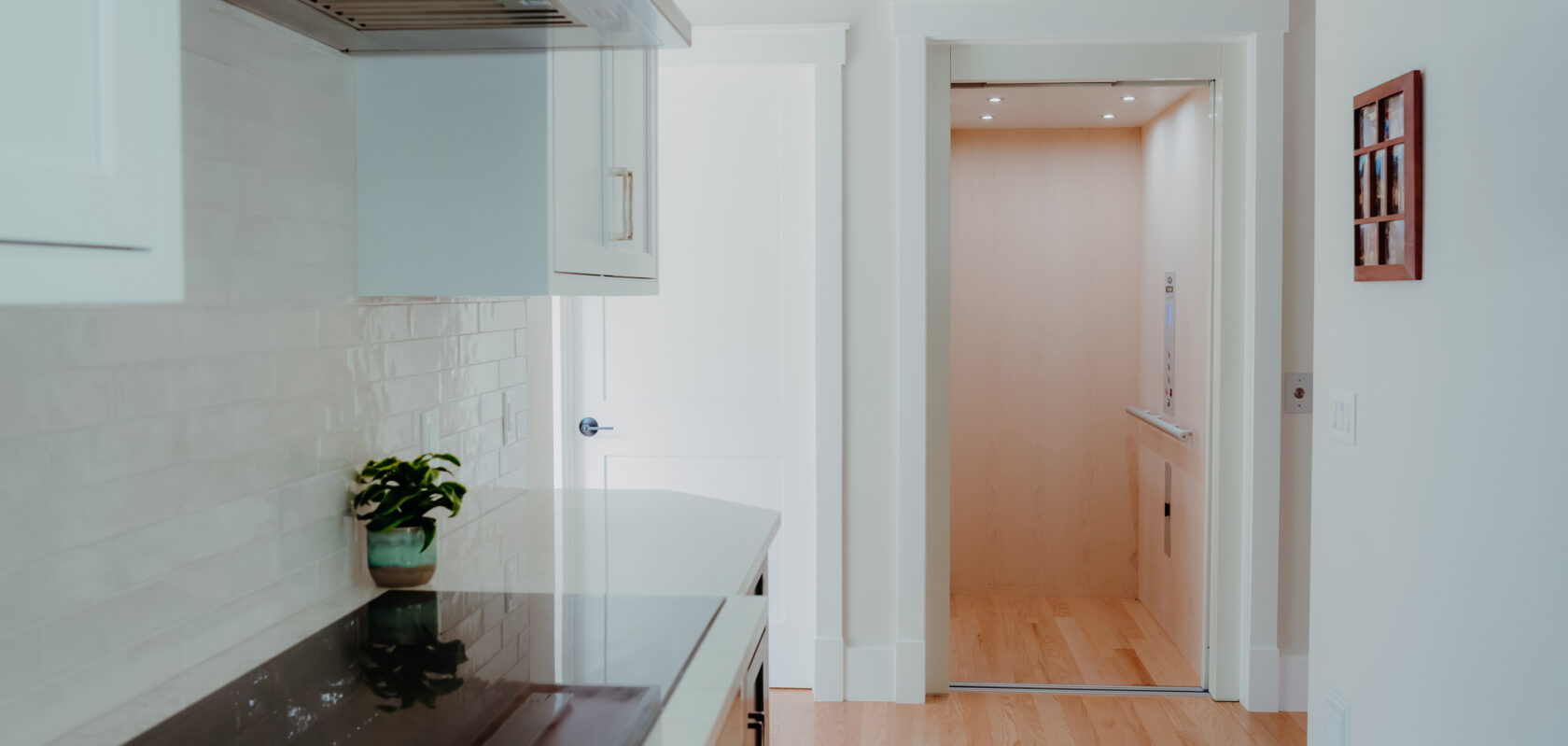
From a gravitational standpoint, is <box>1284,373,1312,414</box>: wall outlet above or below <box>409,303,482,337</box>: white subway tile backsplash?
below

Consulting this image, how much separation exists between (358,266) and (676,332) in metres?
1.64

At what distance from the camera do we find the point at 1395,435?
6.28 feet

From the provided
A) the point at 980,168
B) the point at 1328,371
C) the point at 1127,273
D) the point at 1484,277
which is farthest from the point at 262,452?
the point at 1127,273

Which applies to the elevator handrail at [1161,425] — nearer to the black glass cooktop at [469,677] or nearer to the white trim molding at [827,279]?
the white trim molding at [827,279]

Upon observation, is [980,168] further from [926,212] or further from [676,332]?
[676,332]

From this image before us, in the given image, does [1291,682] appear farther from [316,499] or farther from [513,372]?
[316,499]

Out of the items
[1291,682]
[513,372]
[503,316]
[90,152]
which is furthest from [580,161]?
[1291,682]

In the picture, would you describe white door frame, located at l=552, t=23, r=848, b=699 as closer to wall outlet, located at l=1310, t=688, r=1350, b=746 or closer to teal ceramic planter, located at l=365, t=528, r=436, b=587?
wall outlet, located at l=1310, t=688, r=1350, b=746

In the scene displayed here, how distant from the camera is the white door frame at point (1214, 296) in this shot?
3066 millimetres

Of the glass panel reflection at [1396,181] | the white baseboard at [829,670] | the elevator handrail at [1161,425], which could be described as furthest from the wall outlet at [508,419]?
the elevator handrail at [1161,425]

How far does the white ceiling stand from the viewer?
10.5 feet

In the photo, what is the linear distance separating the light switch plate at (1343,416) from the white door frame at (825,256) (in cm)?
139

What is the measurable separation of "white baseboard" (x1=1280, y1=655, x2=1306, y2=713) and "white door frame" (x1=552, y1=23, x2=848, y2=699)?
1317 millimetres

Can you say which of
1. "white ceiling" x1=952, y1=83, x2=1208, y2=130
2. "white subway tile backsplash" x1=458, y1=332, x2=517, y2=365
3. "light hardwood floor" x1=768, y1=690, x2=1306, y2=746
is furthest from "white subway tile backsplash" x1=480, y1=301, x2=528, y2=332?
"white ceiling" x1=952, y1=83, x2=1208, y2=130
